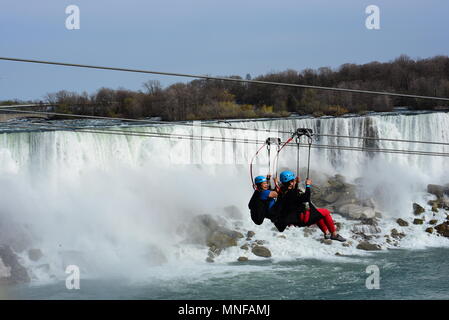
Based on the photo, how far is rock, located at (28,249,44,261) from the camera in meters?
19.8

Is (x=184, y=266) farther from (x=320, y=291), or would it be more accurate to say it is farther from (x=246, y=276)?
(x=320, y=291)

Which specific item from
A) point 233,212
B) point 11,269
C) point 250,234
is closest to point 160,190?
point 233,212

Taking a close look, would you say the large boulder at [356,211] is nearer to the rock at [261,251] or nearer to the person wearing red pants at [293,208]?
the rock at [261,251]

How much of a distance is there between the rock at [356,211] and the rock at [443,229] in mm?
2666

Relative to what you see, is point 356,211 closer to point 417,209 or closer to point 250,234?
point 417,209

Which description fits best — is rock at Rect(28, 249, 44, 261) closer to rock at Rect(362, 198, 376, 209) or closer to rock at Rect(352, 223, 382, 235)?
rock at Rect(352, 223, 382, 235)

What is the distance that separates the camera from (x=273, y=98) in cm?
4331

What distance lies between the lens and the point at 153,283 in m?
18.0

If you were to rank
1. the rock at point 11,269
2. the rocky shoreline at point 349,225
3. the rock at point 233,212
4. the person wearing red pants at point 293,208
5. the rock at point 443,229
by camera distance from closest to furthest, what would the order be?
the person wearing red pants at point 293,208 → the rock at point 11,269 → the rocky shoreline at point 349,225 → the rock at point 443,229 → the rock at point 233,212

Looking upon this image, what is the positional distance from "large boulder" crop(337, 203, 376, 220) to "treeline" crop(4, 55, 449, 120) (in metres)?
14.7

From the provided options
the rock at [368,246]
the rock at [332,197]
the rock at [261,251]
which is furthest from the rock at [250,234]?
the rock at [332,197]

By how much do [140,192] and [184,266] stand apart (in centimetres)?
677

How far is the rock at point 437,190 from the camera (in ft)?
90.9

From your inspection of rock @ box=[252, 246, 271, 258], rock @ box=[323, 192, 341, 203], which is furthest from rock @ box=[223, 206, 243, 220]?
rock @ box=[323, 192, 341, 203]
